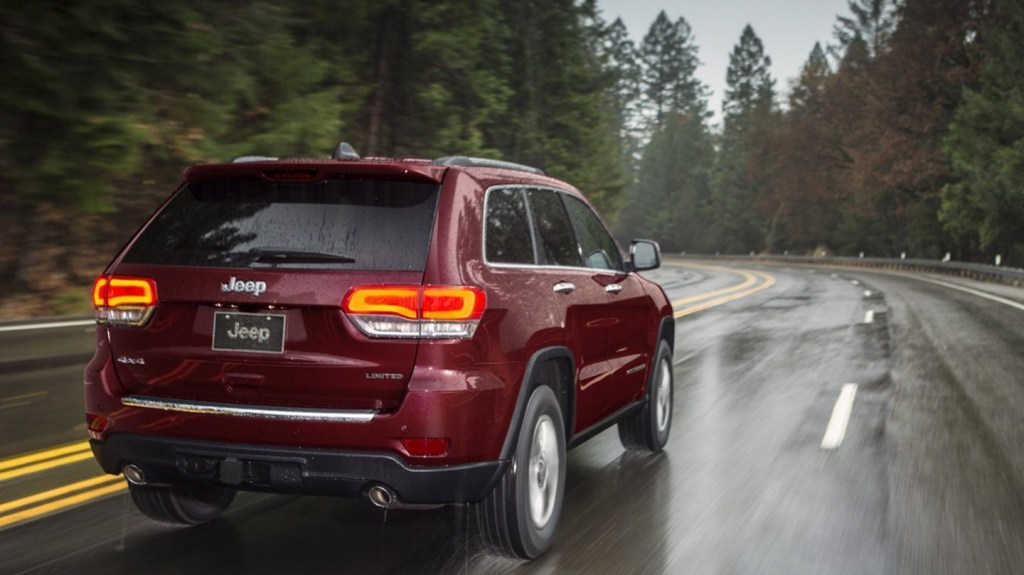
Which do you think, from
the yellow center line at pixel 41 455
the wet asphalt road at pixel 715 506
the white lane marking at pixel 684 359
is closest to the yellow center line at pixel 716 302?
the white lane marking at pixel 684 359

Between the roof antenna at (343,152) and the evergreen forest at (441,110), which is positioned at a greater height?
the evergreen forest at (441,110)

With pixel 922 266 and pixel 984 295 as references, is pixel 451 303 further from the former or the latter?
pixel 922 266

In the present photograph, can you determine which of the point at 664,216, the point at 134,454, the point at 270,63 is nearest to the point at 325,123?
the point at 270,63

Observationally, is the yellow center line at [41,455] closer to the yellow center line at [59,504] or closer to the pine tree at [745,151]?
the yellow center line at [59,504]

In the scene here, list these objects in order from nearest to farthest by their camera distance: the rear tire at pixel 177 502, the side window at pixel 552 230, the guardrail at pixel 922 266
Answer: the rear tire at pixel 177 502
the side window at pixel 552 230
the guardrail at pixel 922 266

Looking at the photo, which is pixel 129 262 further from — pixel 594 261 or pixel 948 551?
pixel 948 551

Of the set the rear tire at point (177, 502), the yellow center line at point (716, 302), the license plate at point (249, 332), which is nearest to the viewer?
the license plate at point (249, 332)

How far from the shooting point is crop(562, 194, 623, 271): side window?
5805mm

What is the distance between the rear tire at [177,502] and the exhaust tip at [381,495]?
1.04 m

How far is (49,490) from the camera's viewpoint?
5664 millimetres

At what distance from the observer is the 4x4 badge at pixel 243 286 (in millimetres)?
4164

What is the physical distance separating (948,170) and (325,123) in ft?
127

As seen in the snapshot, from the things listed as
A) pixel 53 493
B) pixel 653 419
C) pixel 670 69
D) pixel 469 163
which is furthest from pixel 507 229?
pixel 670 69

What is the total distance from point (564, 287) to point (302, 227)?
1.42 m
